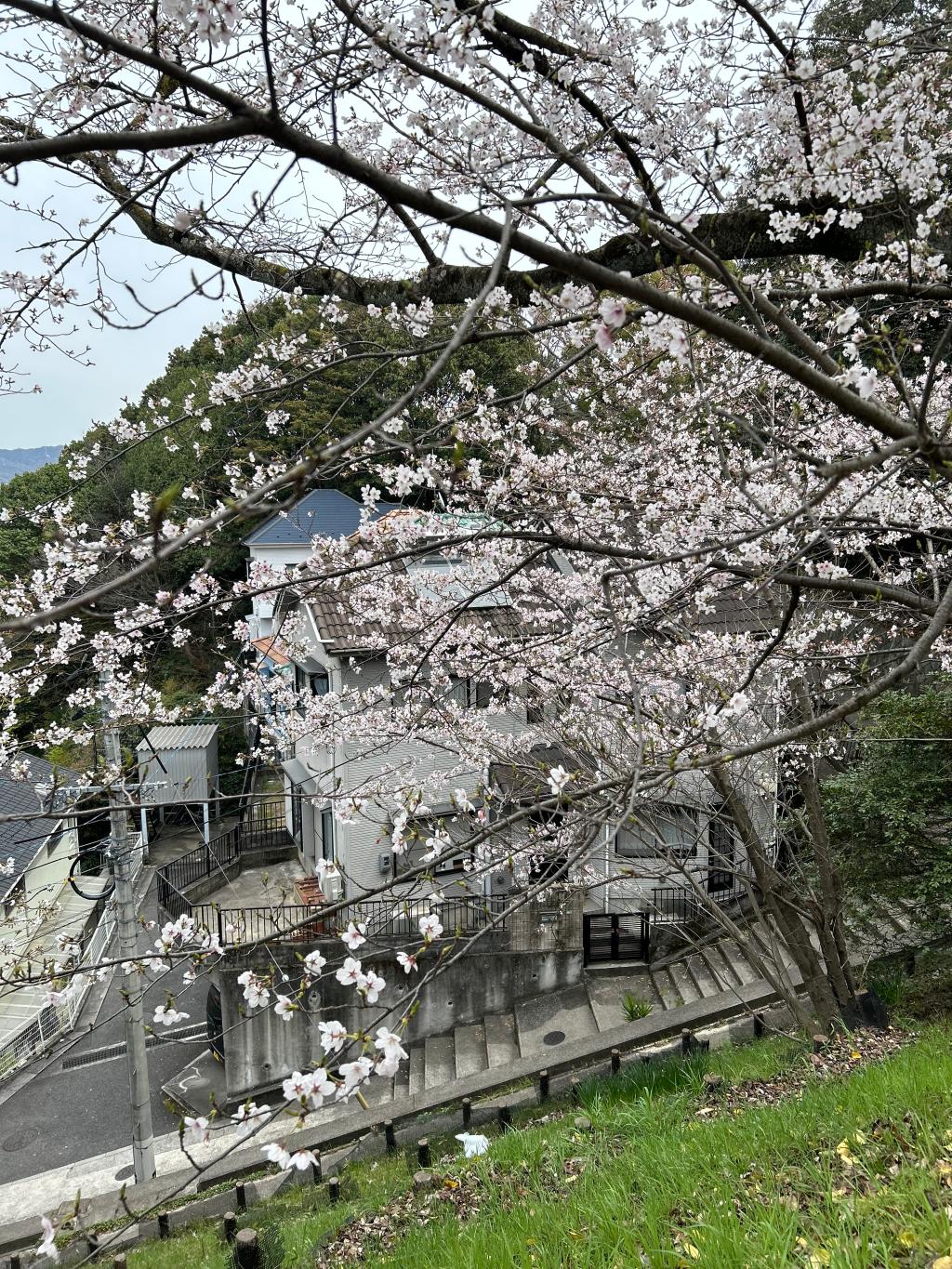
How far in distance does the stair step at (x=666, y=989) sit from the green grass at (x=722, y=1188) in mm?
5480

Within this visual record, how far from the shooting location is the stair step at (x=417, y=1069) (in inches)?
403

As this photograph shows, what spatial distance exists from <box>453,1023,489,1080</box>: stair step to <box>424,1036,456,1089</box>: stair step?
97mm

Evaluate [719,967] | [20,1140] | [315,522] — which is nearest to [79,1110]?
[20,1140]

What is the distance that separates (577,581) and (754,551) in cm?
262

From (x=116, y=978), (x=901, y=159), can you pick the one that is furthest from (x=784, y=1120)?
(x=116, y=978)

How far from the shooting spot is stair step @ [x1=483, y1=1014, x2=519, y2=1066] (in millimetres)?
10352

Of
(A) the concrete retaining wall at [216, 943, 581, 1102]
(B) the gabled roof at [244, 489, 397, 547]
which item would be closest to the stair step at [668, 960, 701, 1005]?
(A) the concrete retaining wall at [216, 943, 581, 1102]

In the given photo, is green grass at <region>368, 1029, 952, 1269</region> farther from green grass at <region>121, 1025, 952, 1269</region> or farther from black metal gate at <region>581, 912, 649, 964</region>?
black metal gate at <region>581, 912, 649, 964</region>

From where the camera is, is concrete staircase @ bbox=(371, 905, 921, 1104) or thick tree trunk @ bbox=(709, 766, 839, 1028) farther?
concrete staircase @ bbox=(371, 905, 921, 1104)

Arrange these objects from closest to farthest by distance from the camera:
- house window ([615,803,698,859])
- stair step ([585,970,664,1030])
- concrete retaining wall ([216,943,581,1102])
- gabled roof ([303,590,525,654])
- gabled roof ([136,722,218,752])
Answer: house window ([615,803,698,859])
gabled roof ([303,590,525,654])
stair step ([585,970,664,1030])
concrete retaining wall ([216,943,581,1102])
gabled roof ([136,722,218,752])

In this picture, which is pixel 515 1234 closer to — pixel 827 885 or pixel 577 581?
pixel 827 885

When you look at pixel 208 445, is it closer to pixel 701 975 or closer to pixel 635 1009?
pixel 635 1009

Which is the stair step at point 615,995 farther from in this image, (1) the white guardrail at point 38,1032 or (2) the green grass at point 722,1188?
(1) the white guardrail at point 38,1032

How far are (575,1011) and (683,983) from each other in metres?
1.68
